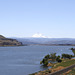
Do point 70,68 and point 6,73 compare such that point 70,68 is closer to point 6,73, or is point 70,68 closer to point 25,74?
point 25,74

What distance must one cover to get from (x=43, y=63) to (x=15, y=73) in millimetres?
20902

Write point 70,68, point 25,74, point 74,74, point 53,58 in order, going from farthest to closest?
point 53,58 → point 25,74 → point 70,68 → point 74,74

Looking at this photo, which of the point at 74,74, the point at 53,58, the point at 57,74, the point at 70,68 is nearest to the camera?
the point at 57,74

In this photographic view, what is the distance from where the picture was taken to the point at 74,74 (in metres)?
26.7

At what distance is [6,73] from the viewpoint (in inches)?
2393

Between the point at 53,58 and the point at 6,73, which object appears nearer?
the point at 6,73

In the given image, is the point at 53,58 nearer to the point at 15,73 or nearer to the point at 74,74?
the point at 15,73

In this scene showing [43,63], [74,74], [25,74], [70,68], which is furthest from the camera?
[43,63]

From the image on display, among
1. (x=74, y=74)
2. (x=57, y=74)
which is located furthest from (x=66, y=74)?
(x=57, y=74)

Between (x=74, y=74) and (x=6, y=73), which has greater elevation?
(x=74, y=74)

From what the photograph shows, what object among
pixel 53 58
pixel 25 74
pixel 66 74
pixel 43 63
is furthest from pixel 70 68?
pixel 53 58

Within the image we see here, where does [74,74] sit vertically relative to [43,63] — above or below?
above

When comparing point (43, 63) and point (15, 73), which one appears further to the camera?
point (43, 63)

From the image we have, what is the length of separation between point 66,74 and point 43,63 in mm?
51476
